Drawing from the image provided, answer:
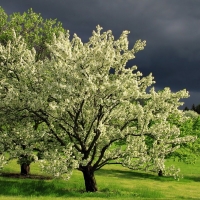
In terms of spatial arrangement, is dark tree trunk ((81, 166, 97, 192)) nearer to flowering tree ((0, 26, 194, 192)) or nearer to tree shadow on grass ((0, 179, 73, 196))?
flowering tree ((0, 26, 194, 192))

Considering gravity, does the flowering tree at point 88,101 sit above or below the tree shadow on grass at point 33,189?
above

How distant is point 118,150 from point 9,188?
9516mm

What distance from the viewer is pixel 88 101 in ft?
84.0

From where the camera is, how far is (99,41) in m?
25.3

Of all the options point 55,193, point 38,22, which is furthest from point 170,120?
point 55,193

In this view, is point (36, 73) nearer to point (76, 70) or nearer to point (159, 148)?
point (76, 70)

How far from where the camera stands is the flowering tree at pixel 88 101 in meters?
23.2

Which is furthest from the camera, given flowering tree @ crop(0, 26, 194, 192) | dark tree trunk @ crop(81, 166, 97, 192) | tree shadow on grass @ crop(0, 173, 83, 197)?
dark tree trunk @ crop(81, 166, 97, 192)

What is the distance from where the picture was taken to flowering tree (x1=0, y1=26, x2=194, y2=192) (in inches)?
914

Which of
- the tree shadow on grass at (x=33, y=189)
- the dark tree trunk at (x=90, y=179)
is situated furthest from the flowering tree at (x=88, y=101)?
the tree shadow on grass at (x=33, y=189)

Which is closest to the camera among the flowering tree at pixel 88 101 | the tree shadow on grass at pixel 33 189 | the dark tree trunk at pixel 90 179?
the flowering tree at pixel 88 101

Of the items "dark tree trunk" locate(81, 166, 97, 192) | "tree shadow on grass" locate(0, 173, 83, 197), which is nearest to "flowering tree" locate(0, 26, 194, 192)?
"dark tree trunk" locate(81, 166, 97, 192)

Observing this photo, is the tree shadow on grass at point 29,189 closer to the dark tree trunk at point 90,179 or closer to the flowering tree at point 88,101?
the dark tree trunk at point 90,179

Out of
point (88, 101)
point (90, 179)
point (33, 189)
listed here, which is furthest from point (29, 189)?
point (88, 101)
